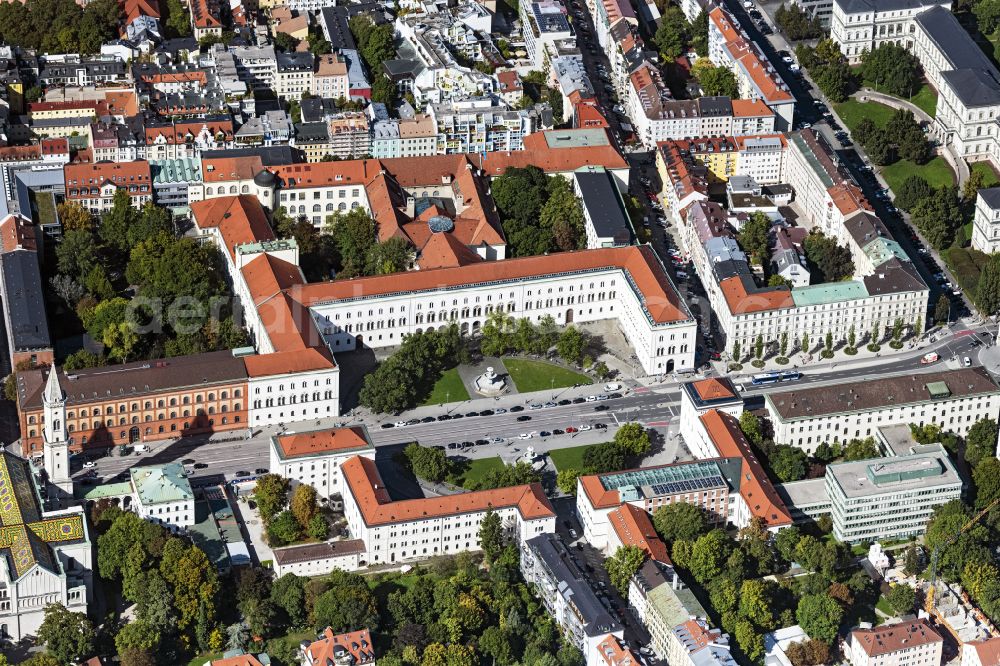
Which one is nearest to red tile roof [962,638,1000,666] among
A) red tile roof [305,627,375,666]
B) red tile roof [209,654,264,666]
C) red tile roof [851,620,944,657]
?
red tile roof [851,620,944,657]

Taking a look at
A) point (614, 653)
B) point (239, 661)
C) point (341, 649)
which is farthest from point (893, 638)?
point (239, 661)

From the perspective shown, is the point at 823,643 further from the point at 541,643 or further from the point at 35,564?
the point at 35,564

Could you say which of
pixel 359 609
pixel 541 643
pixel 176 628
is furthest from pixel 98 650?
pixel 541 643

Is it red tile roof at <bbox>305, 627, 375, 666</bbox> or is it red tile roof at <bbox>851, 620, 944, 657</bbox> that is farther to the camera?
red tile roof at <bbox>851, 620, 944, 657</bbox>

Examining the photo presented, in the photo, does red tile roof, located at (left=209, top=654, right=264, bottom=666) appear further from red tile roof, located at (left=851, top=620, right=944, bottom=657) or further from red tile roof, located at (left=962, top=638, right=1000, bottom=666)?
red tile roof, located at (left=962, top=638, right=1000, bottom=666)

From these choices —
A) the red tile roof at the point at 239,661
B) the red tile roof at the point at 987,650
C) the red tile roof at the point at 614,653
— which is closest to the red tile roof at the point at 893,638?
the red tile roof at the point at 987,650

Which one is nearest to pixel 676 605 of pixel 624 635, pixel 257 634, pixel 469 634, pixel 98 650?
pixel 624 635

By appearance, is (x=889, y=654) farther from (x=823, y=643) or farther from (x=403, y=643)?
(x=403, y=643)
